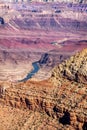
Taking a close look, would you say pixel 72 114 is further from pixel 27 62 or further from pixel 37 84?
pixel 27 62

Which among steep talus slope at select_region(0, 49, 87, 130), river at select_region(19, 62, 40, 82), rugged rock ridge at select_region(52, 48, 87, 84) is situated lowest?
river at select_region(19, 62, 40, 82)

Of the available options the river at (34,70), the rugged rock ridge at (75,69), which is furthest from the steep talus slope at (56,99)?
the river at (34,70)

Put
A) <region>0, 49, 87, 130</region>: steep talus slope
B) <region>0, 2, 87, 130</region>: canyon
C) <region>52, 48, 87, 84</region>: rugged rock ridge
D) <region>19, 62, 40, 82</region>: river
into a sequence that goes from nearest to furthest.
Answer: <region>0, 49, 87, 130</region>: steep talus slope
<region>0, 2, 87, 130</region>: canyon
<region>52, 48, 87, 84</region>: rugged rock ridge
<region>19, 62, 40, 82</region>: river

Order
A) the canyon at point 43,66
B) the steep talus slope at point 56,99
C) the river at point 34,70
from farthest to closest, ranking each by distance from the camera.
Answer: the river at point 34,70
the canyon at point 43,66
the steep talus slope at point 56,99

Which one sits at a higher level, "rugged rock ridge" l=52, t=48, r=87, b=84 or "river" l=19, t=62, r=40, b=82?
"rugged rock ridge" l=52, t=48, r=87, b=84

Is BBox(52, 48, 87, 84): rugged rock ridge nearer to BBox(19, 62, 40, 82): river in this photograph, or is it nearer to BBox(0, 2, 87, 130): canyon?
BBox(0, 2, 87, 130): canyon

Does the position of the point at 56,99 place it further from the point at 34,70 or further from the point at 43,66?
the point at 43,66

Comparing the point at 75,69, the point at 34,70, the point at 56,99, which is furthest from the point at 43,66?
the point at 56,99

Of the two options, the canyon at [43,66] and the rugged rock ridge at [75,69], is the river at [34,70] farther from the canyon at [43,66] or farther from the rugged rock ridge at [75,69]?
the rugged rock ridge at [75,69]

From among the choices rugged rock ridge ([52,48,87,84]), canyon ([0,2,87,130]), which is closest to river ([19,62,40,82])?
canyon ([0,2,87,130])
